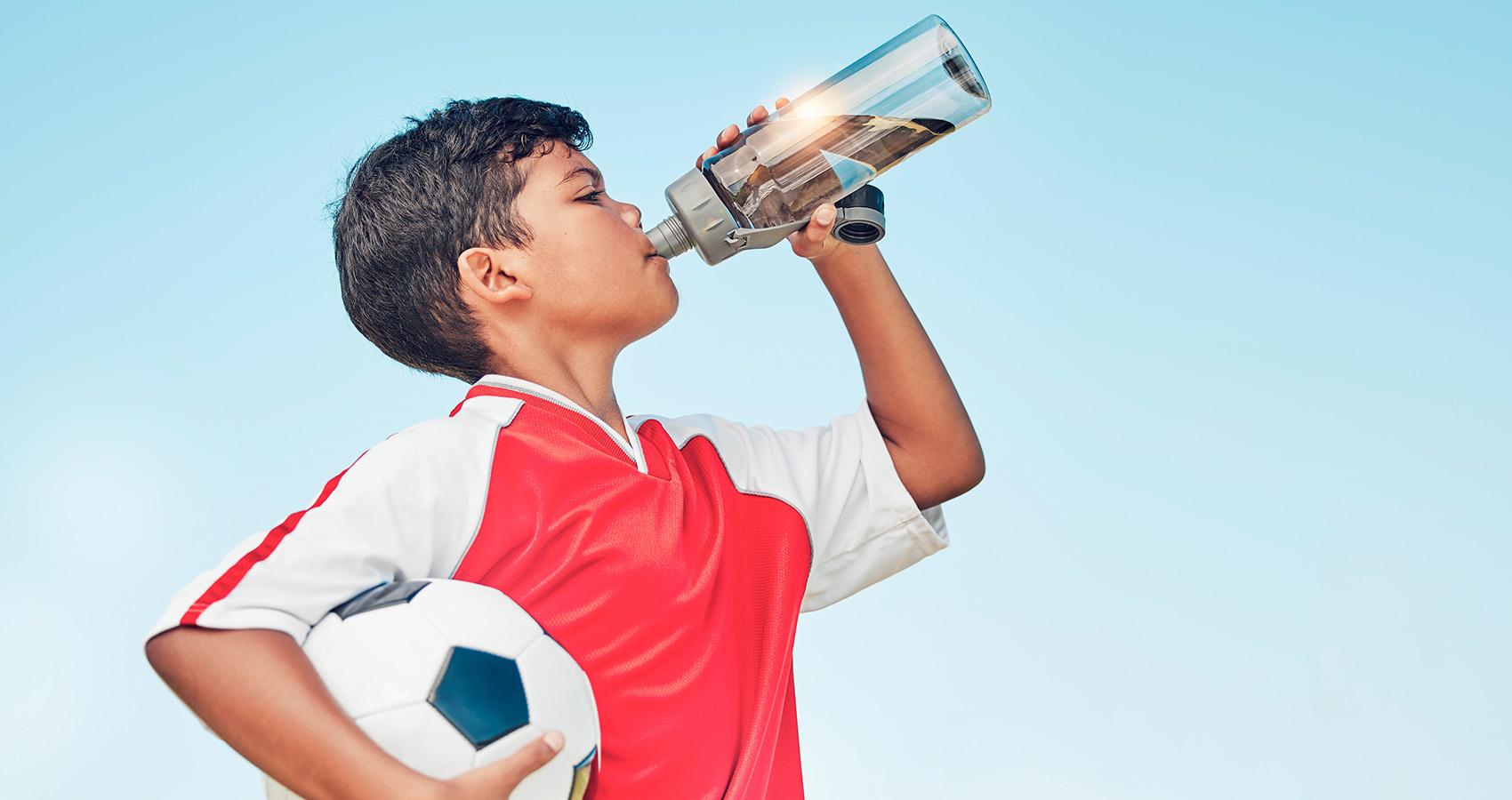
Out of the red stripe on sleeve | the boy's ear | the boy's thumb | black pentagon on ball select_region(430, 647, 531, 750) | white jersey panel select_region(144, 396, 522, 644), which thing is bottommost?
the boy's thumb

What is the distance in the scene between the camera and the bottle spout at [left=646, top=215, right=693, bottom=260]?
202 centimetres

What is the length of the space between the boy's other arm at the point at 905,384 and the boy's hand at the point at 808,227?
0.04 feet

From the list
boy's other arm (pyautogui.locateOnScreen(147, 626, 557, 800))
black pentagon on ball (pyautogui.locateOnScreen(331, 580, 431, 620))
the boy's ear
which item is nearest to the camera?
boy's other arm (pyautogui.locateOnScreen(147, 626, 557, 800))

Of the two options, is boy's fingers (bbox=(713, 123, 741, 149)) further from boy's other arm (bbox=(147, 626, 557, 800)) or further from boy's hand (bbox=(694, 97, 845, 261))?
boy's other arm (bbox=(147, 626, 557, 800))

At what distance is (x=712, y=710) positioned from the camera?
1.79 metres

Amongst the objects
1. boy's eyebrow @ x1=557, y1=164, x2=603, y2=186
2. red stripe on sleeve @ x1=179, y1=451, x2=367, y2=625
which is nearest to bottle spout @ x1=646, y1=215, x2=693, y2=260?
boy's eyebrow @ x1=557, y1=164, x2=603, y2=186

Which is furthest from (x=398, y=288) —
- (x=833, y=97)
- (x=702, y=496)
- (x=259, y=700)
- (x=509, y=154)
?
(x=259, y=700)

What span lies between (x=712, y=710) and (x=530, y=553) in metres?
0.35

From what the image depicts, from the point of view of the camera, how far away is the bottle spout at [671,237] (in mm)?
2016

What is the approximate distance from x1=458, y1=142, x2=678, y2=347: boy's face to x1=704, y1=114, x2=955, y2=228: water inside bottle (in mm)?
180

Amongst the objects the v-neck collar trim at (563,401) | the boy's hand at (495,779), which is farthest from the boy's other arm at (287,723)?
the v-neck collar trim at (563,401)

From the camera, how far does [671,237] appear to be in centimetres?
202

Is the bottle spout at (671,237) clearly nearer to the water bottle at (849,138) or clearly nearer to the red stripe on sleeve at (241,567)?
the water bottle at (849,138)

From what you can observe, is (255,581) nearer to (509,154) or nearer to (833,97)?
(509,154)
